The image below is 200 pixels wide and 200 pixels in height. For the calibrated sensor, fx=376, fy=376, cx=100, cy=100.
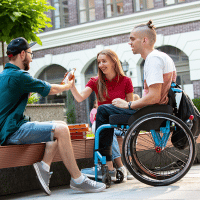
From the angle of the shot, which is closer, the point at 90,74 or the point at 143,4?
the point at 143,4

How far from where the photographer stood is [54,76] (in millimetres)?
18047

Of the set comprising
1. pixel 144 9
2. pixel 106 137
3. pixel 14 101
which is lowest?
pixel 106 137

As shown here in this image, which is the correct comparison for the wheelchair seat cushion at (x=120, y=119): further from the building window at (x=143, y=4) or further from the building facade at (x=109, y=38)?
the building window at (x=143, y=4)

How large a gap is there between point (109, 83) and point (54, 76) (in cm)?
1429

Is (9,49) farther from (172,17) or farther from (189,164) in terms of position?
(172,17)

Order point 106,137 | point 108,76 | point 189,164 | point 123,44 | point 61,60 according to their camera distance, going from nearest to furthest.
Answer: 1. point 189,164
2. point 106,137
3. point 108,76
4. point 123,44
5. point 61,60

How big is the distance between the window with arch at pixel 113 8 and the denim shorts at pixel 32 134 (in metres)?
13.6

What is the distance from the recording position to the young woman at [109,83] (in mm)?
3891

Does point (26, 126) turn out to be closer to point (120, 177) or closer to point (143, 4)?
point (120, 177)

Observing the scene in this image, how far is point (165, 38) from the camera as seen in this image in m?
14.9

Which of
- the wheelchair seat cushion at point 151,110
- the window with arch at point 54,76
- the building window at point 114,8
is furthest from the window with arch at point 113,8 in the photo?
the wheelchair seat cushion at point 151,110

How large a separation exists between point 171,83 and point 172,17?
12.2 meters

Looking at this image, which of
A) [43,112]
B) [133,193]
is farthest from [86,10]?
[133,193]

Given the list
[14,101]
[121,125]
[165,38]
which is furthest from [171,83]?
[165,38]
